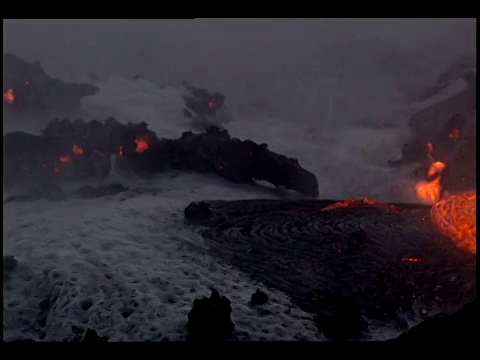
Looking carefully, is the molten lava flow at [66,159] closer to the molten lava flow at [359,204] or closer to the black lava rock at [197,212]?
the black lava rock at [197,212]

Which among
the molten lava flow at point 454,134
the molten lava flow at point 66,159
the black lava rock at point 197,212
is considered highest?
the molten lava flow at point 454,134

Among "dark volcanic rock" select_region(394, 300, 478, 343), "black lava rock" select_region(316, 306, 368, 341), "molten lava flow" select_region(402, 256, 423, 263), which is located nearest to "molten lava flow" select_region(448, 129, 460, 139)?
"molten lava flow" select_region(402, 256, 423, 263)

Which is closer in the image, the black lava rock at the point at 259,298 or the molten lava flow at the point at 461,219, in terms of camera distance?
the black lava rock at the point at 259,298

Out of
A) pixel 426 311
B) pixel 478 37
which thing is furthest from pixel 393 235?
pixel 478 37

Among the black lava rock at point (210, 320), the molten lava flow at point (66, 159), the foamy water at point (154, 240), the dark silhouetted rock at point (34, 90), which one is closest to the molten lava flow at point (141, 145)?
the foamy water at point (154, 240)

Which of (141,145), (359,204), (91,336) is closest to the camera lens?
(91,336)

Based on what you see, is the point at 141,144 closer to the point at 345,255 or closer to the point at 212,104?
the point at 212,104

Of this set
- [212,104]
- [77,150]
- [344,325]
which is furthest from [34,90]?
[344,325]
